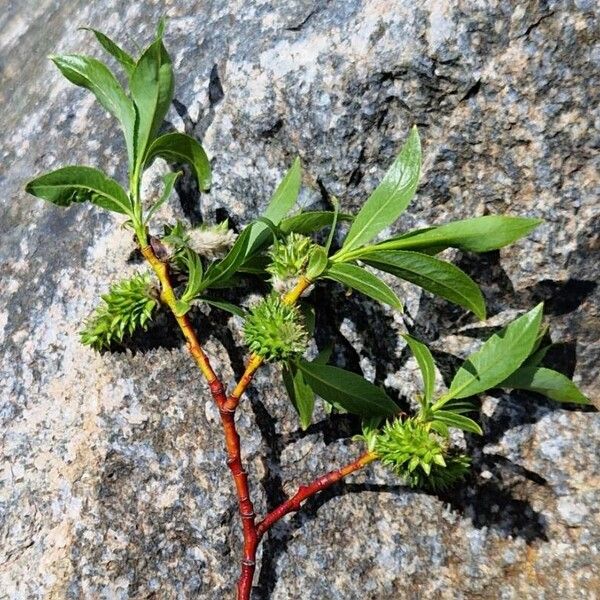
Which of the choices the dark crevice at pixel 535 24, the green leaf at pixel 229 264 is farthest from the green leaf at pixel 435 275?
the dark crevice at pixel 535 24

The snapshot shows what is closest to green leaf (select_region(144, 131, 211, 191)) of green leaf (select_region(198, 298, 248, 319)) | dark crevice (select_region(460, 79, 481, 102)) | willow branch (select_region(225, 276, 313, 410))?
green leaf (select_region(198, 298, 248, 319))

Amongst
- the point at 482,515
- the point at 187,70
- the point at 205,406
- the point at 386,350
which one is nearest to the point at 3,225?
the point at 187,70

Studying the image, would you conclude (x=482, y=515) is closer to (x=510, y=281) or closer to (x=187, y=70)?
(x=510, y=281)

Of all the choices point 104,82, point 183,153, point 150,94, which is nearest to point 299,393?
point 183,153

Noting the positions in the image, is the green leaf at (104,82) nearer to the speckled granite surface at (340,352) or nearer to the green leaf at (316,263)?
the speckled granite surface at (340,352)

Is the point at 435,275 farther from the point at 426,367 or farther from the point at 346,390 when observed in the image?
the point at 346,390

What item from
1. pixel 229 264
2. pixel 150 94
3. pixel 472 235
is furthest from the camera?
pixel 150 94
